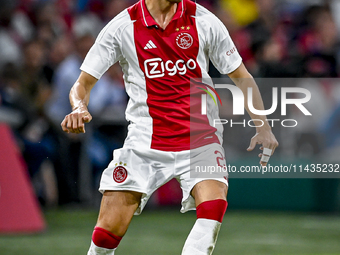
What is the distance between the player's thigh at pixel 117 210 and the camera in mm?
3756

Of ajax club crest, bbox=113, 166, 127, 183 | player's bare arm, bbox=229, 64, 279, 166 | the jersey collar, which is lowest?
ajax club crest, bbox=113, 166, 127, 183

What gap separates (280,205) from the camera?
28.4 feet

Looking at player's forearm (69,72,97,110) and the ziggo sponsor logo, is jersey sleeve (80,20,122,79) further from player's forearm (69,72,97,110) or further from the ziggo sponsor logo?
the ziggo sponsor logo

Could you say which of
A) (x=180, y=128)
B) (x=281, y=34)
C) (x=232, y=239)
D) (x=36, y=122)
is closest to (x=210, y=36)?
(x=180, y=128)

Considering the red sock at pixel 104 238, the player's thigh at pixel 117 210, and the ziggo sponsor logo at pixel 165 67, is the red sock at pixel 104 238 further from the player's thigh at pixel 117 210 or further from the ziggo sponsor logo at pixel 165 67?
the ziggo sponsor logo at pixel 165 67

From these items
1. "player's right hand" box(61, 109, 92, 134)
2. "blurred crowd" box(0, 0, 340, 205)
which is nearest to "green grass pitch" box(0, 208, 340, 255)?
"blurred crowd" box(0, 0, 340, 205)

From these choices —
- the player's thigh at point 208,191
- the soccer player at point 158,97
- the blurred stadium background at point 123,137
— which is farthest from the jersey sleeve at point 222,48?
the blurred stadium background at point 123,137

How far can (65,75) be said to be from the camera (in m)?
8.34

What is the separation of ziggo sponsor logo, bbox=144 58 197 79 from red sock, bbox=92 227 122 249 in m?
1.03

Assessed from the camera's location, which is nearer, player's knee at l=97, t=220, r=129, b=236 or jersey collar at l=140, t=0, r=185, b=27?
player's knee at l=97, t=220, r=129, b=236

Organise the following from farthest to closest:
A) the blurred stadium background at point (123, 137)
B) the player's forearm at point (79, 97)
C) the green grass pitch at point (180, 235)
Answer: the blurred stadium background at point (123, 137) → the green grass pitch at point (180, 235) → the player's forearm at point (79, 97)

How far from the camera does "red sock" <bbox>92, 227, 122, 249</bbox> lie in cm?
376

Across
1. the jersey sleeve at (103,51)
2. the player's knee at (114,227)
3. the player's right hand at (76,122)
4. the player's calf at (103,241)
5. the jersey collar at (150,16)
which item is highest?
the jersey collar at (150,16)

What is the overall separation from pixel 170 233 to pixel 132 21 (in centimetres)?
396
